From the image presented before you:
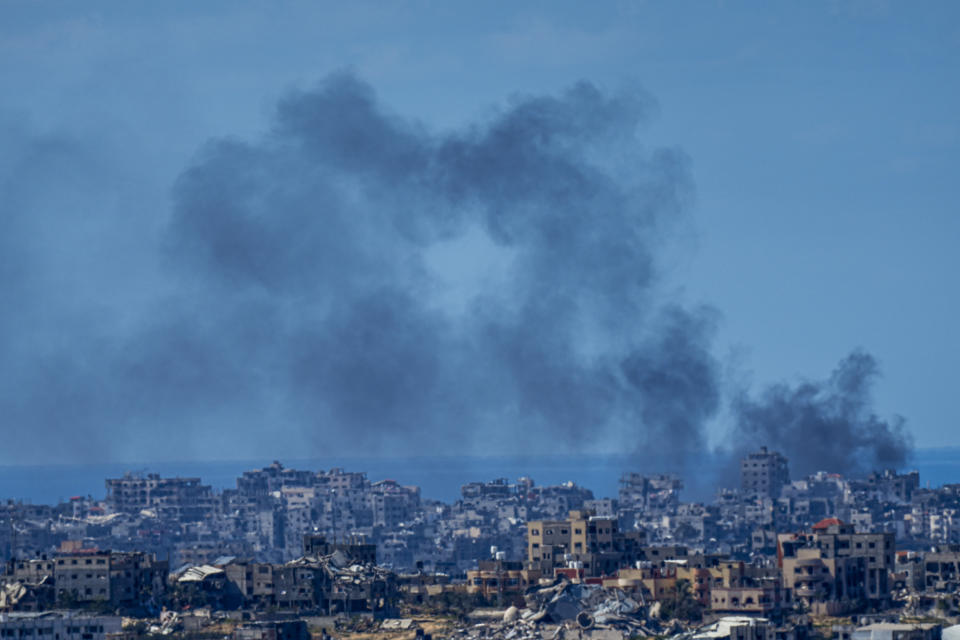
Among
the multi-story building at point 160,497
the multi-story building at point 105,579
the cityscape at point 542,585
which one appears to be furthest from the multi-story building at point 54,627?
the multi-story building at point 160,497

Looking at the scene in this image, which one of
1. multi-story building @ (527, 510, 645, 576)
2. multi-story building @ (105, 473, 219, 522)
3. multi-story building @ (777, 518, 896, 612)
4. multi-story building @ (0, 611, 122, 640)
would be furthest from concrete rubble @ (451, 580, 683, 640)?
multi-story building @ (105, 473, 219, 522)

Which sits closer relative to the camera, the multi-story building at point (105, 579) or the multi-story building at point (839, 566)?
the multi-story building at point (105, 579)

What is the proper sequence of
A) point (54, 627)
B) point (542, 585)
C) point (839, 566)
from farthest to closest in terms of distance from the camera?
point (542, 585) < point (839, 566) < point (54, 627)

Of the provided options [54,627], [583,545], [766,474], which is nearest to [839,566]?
[583,545]

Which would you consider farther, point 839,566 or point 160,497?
point 160,497

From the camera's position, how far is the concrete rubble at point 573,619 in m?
83.5

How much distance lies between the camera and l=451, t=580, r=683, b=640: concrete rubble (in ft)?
274

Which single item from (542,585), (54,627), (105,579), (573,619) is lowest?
(54,627)

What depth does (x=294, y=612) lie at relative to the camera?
92.2 m

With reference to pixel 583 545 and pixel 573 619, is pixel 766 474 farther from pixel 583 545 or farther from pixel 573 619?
pixel 573 619

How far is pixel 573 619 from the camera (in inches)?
Answer: 3428

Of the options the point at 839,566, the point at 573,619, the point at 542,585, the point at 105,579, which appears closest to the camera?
the point at 573,619

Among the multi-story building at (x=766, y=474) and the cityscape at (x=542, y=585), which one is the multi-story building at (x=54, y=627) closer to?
the cityscape at (x=542, y=585)

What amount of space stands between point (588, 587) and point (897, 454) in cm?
8979
